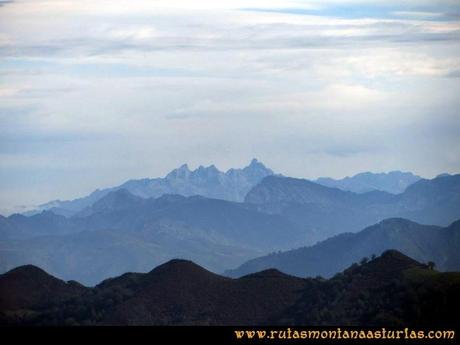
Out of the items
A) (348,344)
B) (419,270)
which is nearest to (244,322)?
(419,270)

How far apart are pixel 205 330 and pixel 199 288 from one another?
7830cm

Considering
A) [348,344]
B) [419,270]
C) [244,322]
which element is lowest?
[244,322]

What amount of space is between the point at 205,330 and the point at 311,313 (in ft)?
217

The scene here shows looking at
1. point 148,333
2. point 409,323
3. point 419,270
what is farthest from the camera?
point 419,270

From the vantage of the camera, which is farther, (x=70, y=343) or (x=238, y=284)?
(x=238, y=284)

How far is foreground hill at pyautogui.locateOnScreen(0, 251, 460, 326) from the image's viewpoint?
112750 mm

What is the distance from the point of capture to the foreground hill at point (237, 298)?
370 feet

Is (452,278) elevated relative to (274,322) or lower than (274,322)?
elevated


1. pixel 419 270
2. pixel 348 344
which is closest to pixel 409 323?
pixel 419 270

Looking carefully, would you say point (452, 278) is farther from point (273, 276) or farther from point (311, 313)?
point (273, 276)

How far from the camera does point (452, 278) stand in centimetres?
10644

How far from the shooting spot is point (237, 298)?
423 feet

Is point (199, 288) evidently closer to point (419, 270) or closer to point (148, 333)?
point (419, 270)

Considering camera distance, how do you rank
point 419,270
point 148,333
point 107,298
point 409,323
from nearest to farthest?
point 148,333, point 409,323, point 419,270, point 107,298
